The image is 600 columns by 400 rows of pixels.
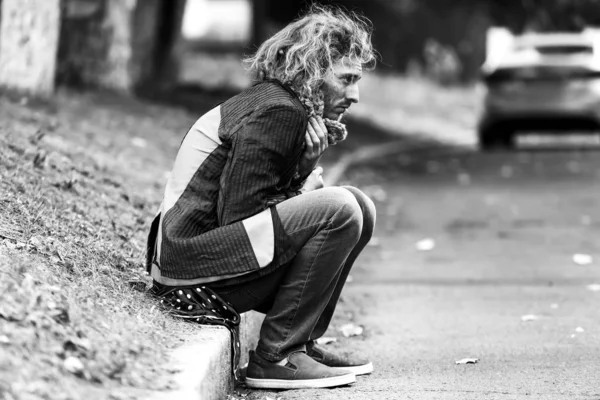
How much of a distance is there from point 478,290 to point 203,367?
11.4ft

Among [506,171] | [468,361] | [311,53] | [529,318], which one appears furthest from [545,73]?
[311,53]

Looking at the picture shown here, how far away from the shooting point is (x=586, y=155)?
53.8ft

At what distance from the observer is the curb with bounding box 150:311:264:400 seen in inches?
159

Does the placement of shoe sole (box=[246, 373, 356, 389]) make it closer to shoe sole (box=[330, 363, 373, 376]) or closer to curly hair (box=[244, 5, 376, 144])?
shoe sole (box=[330, 363, 373, 376])

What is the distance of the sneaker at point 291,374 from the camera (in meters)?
4.99

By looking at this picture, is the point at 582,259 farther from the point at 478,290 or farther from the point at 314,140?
the point at 314,140

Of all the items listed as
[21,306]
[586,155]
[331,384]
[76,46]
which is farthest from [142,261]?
[586,155]

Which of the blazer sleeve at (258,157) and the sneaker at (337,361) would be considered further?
the sneaker at (337,361)

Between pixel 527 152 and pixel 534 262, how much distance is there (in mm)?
8771

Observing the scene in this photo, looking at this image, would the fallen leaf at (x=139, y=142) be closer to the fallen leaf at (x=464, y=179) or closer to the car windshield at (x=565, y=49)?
the fallen leaf at (x=464, y=179)

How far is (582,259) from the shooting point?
335 inches

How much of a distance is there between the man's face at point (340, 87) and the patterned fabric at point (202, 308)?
89cm

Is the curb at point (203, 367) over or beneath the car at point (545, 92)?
over

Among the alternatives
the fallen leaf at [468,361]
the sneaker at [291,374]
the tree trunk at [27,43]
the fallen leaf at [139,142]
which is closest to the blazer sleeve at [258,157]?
the sneaker at [291,374]
